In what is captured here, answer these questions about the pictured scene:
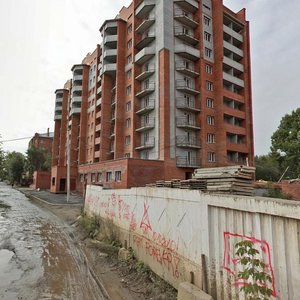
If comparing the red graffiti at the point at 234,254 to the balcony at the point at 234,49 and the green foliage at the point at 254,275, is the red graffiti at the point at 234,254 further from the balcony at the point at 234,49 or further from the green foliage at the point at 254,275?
the balcony at the point at 234,49

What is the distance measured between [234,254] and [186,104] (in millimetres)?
30265

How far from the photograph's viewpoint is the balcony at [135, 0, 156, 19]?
35219mm

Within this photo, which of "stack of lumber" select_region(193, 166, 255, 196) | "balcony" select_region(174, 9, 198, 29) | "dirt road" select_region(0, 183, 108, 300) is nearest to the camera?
"stack of lumber" select_region(193, 166, 255, 196)

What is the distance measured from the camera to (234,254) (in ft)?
16.4

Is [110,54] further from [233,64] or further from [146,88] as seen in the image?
[233,64]

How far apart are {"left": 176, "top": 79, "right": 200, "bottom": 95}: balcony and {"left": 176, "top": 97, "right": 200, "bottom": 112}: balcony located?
3.57 ft

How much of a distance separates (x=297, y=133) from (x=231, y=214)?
126 feet

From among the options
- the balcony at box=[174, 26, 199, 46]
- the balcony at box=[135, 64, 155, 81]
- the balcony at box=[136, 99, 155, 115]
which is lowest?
the balcony at box=[136, 99, 155, 115]

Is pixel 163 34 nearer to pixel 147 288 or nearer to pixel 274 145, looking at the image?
pixel 274 145

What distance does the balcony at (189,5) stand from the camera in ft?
114

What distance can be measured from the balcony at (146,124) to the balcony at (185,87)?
17.8ft

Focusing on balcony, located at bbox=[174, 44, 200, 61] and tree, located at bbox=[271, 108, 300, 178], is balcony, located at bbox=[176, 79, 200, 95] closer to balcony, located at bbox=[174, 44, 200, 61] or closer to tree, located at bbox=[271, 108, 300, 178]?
balcony, located at bbox=[174, 44, 200, 61]

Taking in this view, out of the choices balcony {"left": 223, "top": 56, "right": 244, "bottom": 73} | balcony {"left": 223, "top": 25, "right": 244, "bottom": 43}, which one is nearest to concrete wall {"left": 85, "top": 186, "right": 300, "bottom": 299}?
balcony {"left": 223, "top": 56, "right": 244, "bottom": 73}

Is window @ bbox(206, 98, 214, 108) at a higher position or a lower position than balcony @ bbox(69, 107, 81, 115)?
lower
